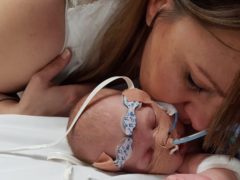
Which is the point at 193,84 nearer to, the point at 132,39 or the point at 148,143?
the point at 148,143

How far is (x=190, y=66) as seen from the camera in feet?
3.35

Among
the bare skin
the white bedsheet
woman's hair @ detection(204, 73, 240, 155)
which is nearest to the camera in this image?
woman's hair @ detection(204, 73, 240, 155)

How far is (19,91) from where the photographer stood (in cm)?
134

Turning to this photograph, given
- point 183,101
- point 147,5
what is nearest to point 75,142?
point 183,101

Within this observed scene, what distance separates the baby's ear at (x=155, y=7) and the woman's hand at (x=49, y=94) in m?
0.25

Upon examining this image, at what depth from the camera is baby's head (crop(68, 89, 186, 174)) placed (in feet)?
3.53

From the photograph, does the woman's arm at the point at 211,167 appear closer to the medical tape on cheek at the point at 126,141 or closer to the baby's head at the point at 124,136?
the baby's head at the point at 124,136

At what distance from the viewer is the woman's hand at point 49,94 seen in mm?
1280

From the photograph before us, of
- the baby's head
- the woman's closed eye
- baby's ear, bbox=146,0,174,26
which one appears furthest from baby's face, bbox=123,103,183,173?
baby's ear, bbox=146,0,174,26

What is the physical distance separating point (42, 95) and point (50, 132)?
12 centimetres

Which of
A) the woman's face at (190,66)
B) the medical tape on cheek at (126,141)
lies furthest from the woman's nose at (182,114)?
the medical tape on cheek at (126,141)

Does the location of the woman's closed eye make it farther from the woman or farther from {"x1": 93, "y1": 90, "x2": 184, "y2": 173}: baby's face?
{"x1": 93, "y1": 90, "x2": 184, "y2": 173}: baby's face

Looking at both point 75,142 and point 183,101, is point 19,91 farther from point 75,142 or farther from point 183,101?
point 183,101

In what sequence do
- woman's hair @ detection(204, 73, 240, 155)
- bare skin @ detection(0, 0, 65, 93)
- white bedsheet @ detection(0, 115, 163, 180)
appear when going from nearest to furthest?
woman's hair @ detection(204, 73, 240, 155) → white bedsheet @ detection(0, 115, 163, 180) → bare skin @ detection(0, 0, 65, 93)
